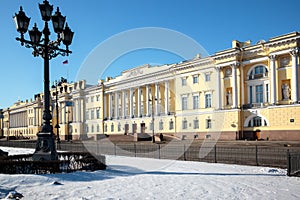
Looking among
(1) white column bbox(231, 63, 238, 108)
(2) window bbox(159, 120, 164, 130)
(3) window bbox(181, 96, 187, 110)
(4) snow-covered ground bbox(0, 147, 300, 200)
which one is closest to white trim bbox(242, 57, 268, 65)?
(1) white column bbox(231, 63, 238, 108)

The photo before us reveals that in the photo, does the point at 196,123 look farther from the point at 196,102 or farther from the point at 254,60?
the point at 254,60

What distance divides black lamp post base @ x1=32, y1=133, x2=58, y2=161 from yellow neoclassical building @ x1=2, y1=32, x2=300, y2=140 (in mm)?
32943

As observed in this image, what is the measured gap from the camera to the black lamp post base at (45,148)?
12.3 meters

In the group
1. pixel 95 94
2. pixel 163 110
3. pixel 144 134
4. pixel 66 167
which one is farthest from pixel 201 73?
pixel 66 167

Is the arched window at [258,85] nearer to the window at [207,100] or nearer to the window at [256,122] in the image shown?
the window at [256,122]

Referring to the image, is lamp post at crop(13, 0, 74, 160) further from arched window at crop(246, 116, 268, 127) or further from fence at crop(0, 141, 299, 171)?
arched window at crop(246, 116, 268, 127)

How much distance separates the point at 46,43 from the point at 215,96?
124ft

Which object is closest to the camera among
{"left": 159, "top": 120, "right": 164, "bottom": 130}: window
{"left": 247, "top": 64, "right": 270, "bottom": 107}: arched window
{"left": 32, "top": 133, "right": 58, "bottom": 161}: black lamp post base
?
{"left": 32, "top": 133, "right": 58, "bottom": 161}: black lamp post base

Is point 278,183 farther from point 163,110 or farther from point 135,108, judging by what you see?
point 135,108

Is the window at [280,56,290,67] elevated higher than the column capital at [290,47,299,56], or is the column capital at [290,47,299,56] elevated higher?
the column capital at [290,47,299,56]

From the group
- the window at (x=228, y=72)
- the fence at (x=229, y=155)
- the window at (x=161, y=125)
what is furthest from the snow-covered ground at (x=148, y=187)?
the window at (x=161, y=125)

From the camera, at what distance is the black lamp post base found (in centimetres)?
1234

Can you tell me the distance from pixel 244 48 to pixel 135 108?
29.1 meters

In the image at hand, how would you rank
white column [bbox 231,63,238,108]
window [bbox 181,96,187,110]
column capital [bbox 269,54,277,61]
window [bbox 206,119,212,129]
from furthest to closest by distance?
window [bbox 181,96,187,110] → window [bbox 206,119,212,129] → white column [bbox 231,63,238,108] → column capital [bbox 269,54,277,61]
